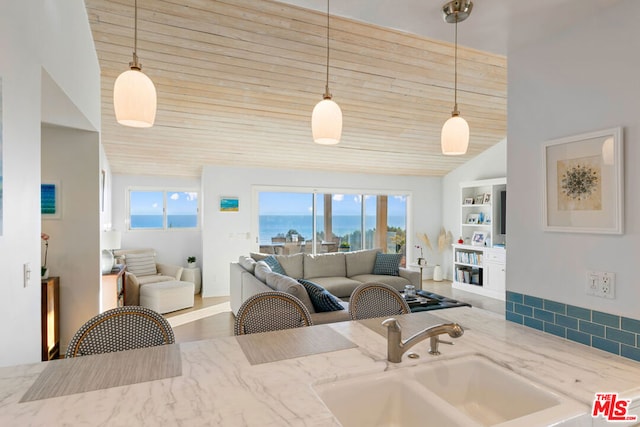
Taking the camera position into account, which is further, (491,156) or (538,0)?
(491,156)

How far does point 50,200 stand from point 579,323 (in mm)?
4118

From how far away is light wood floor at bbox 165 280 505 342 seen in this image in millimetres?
4195

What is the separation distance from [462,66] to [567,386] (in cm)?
364

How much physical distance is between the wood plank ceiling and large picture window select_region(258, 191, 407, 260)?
0.88 meters

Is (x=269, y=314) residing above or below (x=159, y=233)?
below

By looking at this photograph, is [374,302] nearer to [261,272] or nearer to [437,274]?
[261,272]

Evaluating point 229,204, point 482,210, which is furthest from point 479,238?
point 229,204

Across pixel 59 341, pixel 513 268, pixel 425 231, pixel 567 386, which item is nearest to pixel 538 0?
pixel 513 268

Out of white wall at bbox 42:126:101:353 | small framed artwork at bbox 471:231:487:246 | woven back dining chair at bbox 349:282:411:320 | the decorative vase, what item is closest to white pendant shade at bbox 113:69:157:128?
woven back dining chair at bbox 349:282:411:320

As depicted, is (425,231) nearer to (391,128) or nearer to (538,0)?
(391,128)

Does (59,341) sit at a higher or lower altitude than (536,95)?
lower

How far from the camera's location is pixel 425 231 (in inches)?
308

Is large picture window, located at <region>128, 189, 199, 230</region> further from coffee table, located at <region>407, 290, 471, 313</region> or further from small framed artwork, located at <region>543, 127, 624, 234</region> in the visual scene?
small framed artwork, located at <region>543, 127, 624, 234</region>

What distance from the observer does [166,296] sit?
5086 mm
